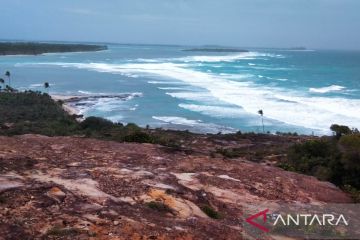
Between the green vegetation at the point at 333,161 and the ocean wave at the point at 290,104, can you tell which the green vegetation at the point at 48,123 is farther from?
the ocean wave at the point at 290,104

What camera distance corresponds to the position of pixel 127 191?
1000 centimetres

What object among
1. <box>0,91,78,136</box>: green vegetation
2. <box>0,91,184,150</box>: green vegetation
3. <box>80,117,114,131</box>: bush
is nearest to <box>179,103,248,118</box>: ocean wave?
<box>0,91,184,150</box>: green vegetation

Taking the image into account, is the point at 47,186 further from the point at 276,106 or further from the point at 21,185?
the point at 276,106

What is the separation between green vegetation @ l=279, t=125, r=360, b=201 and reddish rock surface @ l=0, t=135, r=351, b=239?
3.41 meters

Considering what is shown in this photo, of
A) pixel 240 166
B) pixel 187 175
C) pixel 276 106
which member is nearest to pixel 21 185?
pixel 187 175

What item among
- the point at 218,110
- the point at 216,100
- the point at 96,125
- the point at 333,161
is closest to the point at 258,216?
the point at 333,161

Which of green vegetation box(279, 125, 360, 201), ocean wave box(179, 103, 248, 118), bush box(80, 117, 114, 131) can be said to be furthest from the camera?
ocean wave box(179, 103, 248, 118)

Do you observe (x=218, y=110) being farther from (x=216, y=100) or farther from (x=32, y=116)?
(x=32, y=116)

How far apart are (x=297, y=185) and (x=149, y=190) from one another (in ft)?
15.3

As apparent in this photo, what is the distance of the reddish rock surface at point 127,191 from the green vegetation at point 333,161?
134 inches

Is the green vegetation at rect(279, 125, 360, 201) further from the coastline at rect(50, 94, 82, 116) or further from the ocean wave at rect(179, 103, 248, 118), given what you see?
the coastline at rect(50, 94, 82, 116)

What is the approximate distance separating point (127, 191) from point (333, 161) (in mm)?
10083

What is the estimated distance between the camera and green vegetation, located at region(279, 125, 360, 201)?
1602 cm

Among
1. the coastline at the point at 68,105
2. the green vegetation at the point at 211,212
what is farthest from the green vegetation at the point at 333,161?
the coastline at the point at 68,105
